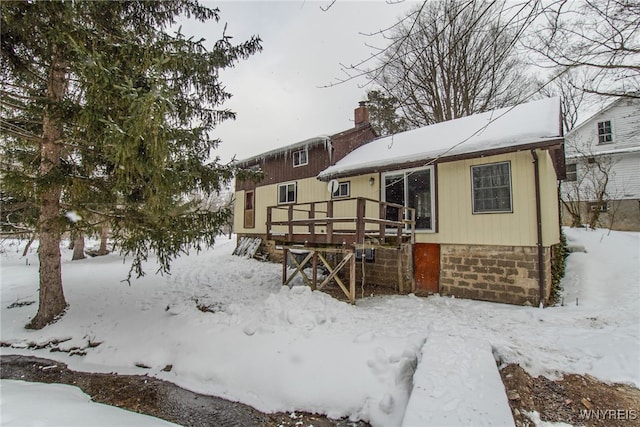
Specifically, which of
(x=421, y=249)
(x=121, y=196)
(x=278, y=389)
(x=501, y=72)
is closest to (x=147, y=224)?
(x=121, y=196)

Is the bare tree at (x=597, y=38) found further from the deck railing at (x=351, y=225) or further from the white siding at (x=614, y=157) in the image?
the white siding at (x=614, y=157)

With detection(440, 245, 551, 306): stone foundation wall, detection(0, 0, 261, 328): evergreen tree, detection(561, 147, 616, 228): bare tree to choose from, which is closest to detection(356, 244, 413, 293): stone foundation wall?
detection(440, 245, 551, 306): stone foundation wall

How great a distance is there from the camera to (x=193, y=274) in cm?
1063

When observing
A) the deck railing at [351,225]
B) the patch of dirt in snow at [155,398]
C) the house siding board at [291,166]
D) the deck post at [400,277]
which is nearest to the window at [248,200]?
the house siding board at [291,166]

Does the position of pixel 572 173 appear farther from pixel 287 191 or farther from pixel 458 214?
pixel 287 191

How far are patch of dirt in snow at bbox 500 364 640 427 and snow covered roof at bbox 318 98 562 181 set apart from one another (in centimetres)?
341

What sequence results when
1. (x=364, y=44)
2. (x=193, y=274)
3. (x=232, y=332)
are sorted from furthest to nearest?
(x=193, y=274), (x=232, y=332), (x=364, y=44)

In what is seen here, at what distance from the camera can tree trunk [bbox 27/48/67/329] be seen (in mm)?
5569

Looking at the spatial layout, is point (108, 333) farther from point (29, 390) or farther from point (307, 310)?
point (307, 310)

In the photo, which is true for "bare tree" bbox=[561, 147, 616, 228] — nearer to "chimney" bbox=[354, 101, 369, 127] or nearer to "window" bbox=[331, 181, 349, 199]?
"chimney" bbox=[354, 101, 369, 127]

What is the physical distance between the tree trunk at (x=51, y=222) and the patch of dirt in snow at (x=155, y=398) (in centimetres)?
106

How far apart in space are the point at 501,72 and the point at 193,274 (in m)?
16.4

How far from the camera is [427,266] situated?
7.88 m

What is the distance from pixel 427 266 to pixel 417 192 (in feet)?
6.85
